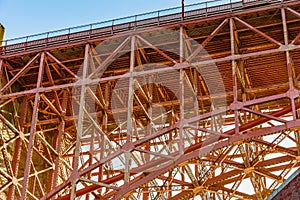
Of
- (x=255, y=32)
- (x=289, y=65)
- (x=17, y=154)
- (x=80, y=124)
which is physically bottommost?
(x=17, y=154)

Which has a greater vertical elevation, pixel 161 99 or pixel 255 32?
pixel 255 32

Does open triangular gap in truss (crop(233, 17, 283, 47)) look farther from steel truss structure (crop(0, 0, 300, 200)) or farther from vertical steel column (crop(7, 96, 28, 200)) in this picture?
vertical steel column (crop(7, 96, 28, 200))

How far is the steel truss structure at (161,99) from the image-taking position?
24.5 m

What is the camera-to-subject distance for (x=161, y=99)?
32.2m

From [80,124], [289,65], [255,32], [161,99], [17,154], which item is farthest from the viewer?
[161,99]

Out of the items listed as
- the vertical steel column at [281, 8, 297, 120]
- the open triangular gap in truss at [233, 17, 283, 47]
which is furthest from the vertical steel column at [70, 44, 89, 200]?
the vertical steel column at [281, 8, 297, 120]

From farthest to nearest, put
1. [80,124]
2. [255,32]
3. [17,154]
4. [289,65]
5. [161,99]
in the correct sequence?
1. [161,99]
2. [17,154]
3. [255,32]
4. [80,124]
5. [289,65]

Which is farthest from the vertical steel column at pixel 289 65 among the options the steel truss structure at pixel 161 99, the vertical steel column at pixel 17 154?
the vertical steel column at pixel 17 154

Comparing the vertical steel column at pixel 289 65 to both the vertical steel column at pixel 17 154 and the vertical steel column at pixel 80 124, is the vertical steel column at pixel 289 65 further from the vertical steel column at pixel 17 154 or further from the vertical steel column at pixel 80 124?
the vertical steel column at pixel 17 154

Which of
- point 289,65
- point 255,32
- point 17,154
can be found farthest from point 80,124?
point 289,65

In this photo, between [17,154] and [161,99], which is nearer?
[17,154]

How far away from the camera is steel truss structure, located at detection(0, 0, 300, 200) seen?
80.3ft

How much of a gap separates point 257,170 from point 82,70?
32.2ft

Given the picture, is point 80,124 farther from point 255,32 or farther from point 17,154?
point 255,32
